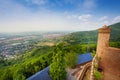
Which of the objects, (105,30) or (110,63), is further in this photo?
(105,30)

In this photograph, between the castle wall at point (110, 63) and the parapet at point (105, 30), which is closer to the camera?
the castle wall at point (110, 63)

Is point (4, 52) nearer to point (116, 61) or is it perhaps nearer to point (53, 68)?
point (53, 68)

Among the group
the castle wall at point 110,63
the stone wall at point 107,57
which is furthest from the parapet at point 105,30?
the castle wall at point 110,63

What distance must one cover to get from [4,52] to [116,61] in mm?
58244

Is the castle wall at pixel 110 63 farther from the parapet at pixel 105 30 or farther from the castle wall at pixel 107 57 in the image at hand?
the parapet at pixel 105 30

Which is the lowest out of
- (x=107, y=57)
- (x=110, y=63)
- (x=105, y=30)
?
Result: (x=110, y=63)

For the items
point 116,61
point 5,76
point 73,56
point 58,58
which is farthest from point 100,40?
point 5,76

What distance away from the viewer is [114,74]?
10.5 m

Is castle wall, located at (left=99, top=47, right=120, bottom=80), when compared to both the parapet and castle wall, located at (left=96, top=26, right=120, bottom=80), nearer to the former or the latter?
castle wall, located at (left=96, top=26, right=120, bottom=80)

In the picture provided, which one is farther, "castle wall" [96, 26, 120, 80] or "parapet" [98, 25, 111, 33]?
"parapet" [98, 25, 111, 33]

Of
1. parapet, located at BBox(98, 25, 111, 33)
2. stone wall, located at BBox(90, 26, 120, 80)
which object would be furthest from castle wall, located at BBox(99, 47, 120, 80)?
parapet, located at BBox(98, 25, 111, 33)

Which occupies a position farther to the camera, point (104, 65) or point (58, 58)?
point (58, 58)

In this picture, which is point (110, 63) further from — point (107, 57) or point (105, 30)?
point (105, 30)

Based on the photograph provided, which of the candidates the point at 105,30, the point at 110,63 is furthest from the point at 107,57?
the point at 105,30
